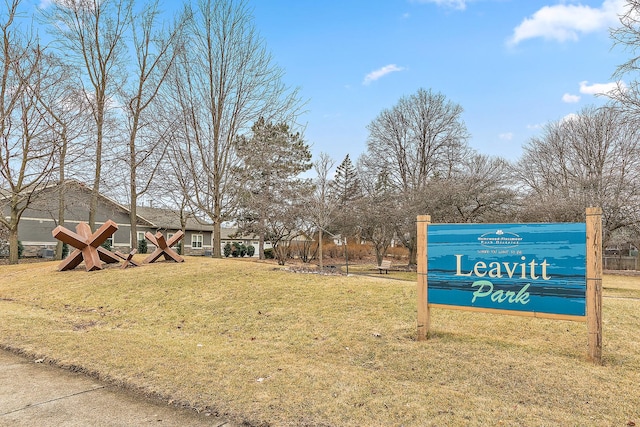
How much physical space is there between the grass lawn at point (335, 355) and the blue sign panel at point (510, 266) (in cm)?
60

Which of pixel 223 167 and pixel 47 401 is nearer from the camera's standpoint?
Result: pixel 47 401

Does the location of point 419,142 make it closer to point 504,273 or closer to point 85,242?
point 85,242

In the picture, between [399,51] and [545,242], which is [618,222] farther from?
[545,242]

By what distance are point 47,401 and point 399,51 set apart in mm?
14670

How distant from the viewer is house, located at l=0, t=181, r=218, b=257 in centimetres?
2278

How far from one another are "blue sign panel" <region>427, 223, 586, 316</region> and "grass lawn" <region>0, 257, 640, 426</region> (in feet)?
1.96

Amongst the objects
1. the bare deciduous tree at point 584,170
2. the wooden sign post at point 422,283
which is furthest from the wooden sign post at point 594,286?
the bare deciduous tree at point 584,170

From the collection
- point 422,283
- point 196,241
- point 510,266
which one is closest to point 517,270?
point 510,266

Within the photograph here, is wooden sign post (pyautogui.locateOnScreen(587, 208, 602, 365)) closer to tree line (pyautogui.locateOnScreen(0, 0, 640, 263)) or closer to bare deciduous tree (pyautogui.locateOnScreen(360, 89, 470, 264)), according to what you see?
tree line (pyautogui.locateOnScreen(0, 0, 640, 263))

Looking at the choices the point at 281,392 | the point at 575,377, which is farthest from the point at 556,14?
the point at 281,392

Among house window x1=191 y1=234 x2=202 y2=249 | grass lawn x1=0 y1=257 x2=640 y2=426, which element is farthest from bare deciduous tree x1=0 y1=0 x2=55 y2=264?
house window x1=191 y1=234 x2=202 y2=249

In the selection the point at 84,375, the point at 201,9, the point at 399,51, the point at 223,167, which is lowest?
the point at 84,375

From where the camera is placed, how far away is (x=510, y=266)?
15.8 ft

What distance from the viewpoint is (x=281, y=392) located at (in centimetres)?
351
